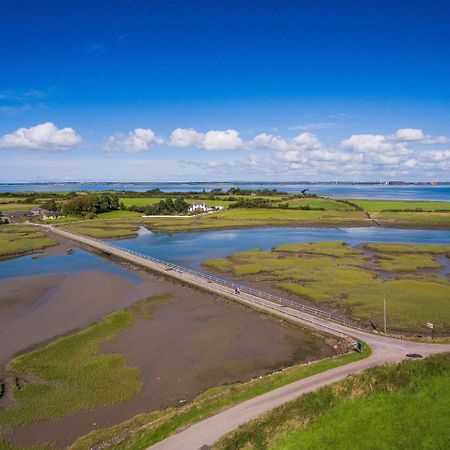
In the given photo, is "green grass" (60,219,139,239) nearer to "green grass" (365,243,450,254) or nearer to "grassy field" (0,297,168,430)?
"green grass" (365,243,450,254)

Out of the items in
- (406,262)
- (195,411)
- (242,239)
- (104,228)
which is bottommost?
(406,262)

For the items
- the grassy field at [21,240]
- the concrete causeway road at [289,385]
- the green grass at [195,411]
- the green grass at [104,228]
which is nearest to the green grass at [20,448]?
the green grass at [195,411]

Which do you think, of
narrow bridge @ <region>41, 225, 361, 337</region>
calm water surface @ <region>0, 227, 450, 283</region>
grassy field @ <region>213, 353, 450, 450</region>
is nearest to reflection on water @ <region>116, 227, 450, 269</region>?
calm water surface @ <region>0, 227, 450, 283</region>

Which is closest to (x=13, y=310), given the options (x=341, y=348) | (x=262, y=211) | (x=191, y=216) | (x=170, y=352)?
(x=170, y=352)

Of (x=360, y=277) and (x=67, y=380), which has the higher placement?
(x=67, y=380)

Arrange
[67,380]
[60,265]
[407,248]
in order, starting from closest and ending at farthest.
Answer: [67,380] → [60,265] → [407,248]

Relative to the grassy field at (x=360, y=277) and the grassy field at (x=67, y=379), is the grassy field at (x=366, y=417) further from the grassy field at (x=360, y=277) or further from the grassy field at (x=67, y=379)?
the grassy field at (x=360, y=277)

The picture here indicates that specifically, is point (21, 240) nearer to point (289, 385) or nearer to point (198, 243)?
point (198, 243)

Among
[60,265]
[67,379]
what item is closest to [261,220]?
[60,265]
